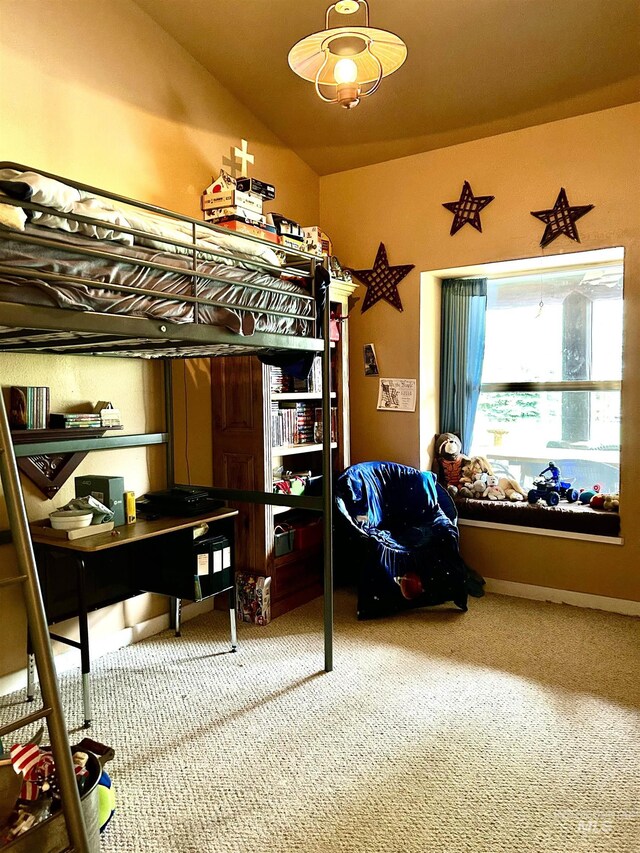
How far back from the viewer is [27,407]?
98.8 inches

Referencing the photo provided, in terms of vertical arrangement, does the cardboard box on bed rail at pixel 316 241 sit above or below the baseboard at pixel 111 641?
above

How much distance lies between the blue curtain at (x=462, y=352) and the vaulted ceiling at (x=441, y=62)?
38.0 inches

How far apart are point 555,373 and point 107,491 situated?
2891 mm

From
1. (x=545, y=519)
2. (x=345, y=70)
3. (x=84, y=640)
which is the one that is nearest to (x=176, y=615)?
(x=84, y=640)

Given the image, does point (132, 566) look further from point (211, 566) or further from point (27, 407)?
point (27, 407)

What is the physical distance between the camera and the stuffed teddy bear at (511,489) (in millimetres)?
3859

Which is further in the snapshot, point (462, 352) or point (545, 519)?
point (462, 352)

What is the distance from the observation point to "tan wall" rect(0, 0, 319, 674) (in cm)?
252

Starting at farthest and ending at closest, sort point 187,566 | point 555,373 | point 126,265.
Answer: point 555,373 → point 187,566 → point 126,265

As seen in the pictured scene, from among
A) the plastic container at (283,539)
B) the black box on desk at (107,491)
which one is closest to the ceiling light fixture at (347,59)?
the black box on desk at (107,491)

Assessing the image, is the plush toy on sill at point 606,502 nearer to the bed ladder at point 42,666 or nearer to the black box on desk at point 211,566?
the black box on desk at point 211,566

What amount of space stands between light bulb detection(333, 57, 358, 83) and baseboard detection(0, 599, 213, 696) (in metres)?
2.72

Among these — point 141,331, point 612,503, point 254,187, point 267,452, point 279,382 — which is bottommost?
point 612,503

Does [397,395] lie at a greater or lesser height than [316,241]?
lesser
